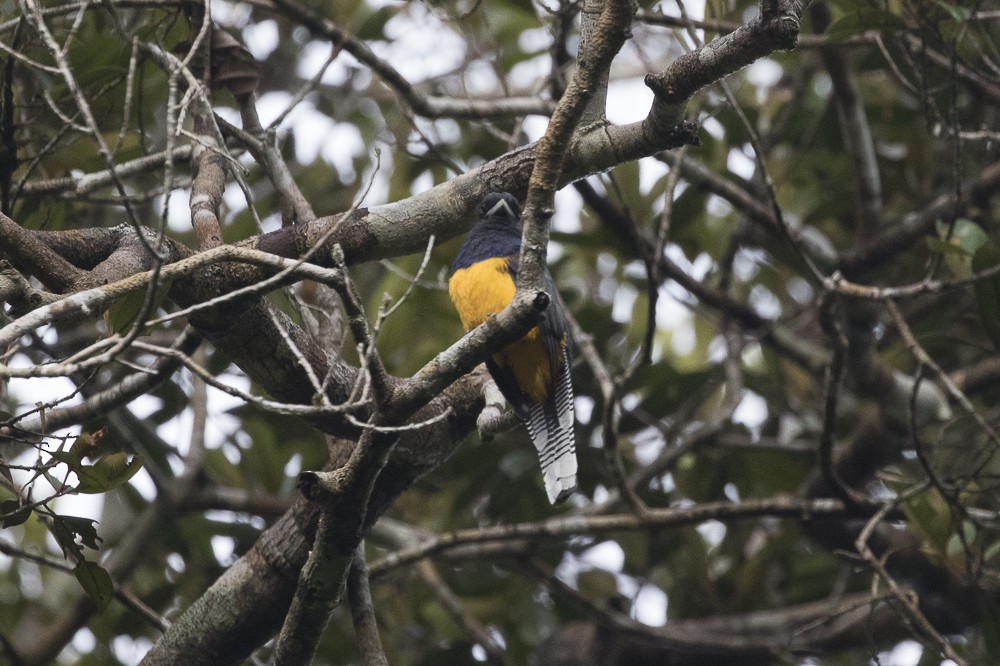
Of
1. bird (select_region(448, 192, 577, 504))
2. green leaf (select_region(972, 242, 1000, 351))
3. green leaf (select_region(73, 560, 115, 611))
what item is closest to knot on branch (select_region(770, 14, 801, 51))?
bird (select_region(448, 192, 577, 504))

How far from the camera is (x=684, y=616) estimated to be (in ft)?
17.2

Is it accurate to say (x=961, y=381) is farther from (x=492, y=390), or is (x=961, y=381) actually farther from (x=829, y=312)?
(x=492, y=390)

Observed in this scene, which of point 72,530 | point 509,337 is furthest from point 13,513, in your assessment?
point 509,337

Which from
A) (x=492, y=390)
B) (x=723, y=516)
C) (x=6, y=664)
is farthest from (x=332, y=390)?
(x=6, y=664)

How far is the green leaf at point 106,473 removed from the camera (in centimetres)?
246

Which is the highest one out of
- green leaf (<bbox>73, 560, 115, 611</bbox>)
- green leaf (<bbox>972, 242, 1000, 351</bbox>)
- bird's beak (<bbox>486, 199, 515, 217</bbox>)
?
bird's beak (<bbox>486, 199, 515, 217</bbox>)

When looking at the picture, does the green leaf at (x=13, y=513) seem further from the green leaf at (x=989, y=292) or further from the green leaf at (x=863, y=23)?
the green leaf at (x=989, y=292)

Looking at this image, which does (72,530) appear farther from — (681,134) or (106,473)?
(681,134)

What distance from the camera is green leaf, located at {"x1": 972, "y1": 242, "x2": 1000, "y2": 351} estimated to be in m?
3.71

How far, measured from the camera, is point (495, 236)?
11.6ft

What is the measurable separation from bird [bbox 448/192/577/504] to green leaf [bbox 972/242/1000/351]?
1513 mm

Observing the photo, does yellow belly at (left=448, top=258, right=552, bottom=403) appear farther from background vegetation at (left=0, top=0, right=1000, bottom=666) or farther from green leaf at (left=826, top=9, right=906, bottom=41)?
green leaf at (left=826, top=9, right=906, bottom=41)

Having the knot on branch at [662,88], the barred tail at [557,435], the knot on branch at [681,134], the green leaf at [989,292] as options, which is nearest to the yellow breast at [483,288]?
the barred tail at [557,435]

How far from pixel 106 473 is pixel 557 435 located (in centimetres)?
151
